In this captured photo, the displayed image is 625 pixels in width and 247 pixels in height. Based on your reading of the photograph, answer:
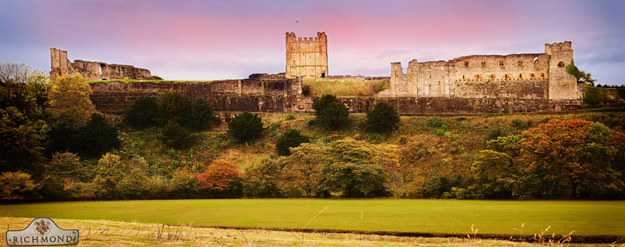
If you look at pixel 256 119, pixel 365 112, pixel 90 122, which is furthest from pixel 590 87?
pixel 90 122

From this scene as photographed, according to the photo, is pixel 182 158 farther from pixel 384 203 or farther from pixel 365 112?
pixel 384 203

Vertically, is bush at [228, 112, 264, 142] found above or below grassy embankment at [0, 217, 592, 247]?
above

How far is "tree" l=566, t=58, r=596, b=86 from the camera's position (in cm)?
4247

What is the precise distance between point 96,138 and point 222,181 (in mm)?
11862

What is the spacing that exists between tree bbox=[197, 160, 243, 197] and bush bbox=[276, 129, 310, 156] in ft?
23.2

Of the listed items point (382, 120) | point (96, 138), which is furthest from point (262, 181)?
point (96, 138)

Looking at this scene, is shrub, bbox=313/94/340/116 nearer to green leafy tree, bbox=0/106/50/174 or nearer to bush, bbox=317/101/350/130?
bush, bbox=317/101/350/130

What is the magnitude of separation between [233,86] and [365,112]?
37.3 feet

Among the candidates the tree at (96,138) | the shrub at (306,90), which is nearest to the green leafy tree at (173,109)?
the tree at (96,138)

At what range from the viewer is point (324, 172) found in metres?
27.7

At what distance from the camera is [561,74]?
42719 millimetres

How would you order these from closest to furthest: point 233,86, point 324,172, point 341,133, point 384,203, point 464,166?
point 384,203
point 324,172
point 464,166
point 341,133
point 233,86

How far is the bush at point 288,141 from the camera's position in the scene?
3541cm

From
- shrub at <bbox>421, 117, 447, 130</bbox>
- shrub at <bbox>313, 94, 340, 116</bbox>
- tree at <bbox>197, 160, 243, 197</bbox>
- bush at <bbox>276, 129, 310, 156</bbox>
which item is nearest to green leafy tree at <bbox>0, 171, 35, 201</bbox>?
tree at <bbox>197, 160, 243, 197</bbox>
